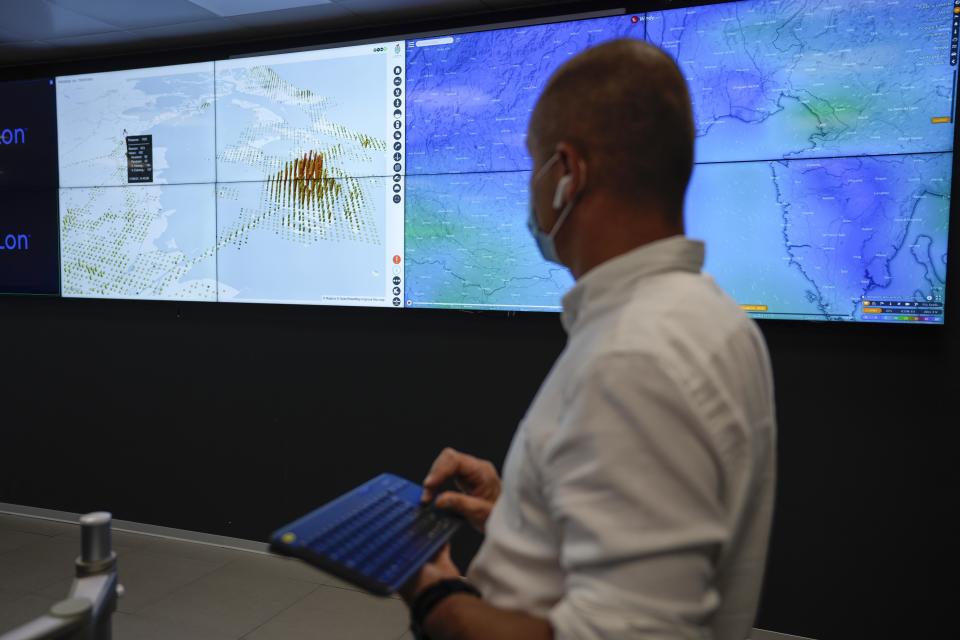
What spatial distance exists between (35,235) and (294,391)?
1705 millimetres

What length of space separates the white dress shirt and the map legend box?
10.3 ft

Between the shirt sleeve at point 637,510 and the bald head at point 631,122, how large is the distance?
246mm

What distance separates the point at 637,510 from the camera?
A: 64 centimetres

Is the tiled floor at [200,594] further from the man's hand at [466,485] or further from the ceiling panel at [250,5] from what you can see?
the ceiling panel at [250,5]

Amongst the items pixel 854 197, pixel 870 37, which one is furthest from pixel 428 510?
pixel 870 37

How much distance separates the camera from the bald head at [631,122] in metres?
0.79

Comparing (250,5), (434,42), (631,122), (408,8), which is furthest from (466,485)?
(250,5)

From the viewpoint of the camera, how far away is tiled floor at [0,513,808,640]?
256 centimetres

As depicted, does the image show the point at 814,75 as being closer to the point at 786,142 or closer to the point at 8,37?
the point at 786,142

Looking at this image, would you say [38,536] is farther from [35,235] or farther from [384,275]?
[384,275]

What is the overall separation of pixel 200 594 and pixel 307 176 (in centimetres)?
189

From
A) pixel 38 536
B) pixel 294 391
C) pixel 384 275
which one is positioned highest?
pixel 384 275

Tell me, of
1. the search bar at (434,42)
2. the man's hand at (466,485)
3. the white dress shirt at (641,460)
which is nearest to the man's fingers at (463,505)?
the man's hand at (466,485)

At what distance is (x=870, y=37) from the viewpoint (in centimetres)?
228
